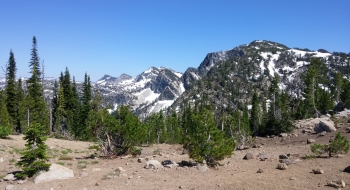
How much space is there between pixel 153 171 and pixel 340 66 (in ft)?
660

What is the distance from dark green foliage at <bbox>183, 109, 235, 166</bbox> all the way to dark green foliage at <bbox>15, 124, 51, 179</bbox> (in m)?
8.35

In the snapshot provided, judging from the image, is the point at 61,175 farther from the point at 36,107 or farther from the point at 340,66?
the point at 340,66

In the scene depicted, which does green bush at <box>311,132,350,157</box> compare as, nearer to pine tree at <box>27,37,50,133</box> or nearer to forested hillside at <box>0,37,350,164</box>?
forested hillside at <box>0,37,350,164</box>

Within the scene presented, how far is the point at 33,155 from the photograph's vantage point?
13.4 metres

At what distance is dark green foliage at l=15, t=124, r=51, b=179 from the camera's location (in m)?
13.3

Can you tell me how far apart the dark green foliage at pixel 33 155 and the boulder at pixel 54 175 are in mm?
415

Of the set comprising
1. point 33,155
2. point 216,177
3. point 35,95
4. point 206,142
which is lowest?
point 216,177

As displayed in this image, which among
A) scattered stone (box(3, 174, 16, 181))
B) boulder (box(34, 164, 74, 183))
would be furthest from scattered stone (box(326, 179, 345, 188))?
scattered stone (box(3, 174, 16, 181))

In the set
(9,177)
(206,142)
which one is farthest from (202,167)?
(9,177)

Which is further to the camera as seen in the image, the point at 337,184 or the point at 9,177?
the point at 9,177

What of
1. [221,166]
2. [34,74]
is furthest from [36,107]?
[221,166]

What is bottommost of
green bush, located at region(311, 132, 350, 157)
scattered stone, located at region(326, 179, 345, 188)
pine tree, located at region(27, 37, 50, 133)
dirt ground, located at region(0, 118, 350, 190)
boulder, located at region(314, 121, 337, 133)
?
dirt ground, located at region(0, 118, 350, 190)

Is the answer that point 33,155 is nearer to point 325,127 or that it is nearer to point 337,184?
point 337,184

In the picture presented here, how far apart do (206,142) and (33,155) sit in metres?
9.67
